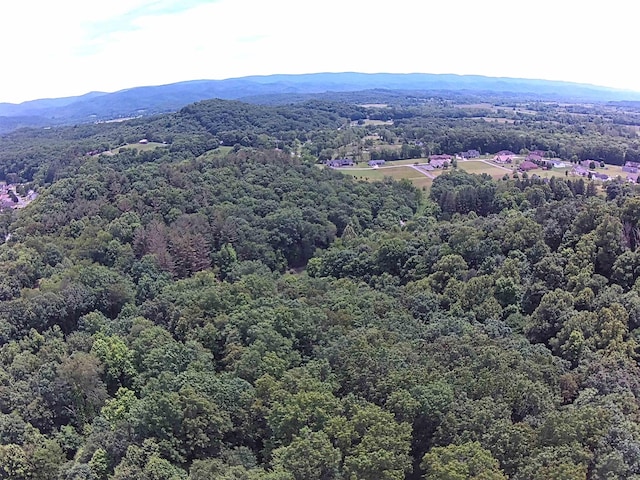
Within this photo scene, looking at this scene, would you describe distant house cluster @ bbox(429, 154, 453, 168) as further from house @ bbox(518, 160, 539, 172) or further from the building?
house @ bbox(518, 160, 539, 172)

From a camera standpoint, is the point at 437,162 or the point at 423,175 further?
the point at 437,162

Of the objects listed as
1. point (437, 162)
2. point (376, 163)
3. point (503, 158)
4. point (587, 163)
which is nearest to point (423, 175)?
point (376, 163)

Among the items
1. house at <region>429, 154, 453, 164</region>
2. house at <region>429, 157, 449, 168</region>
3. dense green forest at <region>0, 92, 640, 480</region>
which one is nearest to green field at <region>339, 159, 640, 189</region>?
house at <region>429, 157, 449, 168</region>

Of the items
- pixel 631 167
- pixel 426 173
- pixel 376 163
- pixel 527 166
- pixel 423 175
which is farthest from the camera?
pixel 376 163

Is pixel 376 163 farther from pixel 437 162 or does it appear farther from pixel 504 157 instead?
pixel 504 157

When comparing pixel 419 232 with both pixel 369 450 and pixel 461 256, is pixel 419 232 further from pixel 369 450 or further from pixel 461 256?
pixel 369 450

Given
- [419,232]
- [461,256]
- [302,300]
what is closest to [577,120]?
[419,232]

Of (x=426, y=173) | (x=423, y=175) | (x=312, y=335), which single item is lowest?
(x=312, y=335)
